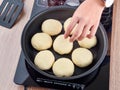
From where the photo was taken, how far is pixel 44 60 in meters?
0.63

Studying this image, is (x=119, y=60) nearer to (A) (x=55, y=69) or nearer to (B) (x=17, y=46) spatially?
(A) (x=55, y=69)

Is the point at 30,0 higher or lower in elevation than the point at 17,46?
higher

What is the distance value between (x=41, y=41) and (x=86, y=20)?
0.15 m

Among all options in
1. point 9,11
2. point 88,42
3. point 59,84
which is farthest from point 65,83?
point 9,11

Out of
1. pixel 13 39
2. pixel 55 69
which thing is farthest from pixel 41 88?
pixel 13 39

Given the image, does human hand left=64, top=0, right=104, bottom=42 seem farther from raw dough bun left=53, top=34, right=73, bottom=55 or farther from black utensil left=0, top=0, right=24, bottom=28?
black utensil left=0, top=0, right=24, bottom=28

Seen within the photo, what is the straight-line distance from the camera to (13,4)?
0.75 meters

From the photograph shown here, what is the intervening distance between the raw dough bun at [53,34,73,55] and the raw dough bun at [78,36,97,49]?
0.03 m

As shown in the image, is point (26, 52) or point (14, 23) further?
point (14, 23)

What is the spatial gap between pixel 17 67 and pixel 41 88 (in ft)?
0.30

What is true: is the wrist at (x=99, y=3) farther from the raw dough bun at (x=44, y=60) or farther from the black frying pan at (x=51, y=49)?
the raw dough bun at (x=44, y=60)

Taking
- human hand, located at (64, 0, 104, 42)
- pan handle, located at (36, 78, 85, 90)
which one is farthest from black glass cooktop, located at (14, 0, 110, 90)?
human hand, located at (64, 0, 104, 42)

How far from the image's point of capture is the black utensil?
2.42 feet

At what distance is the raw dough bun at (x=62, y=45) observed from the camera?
25.5 inches
